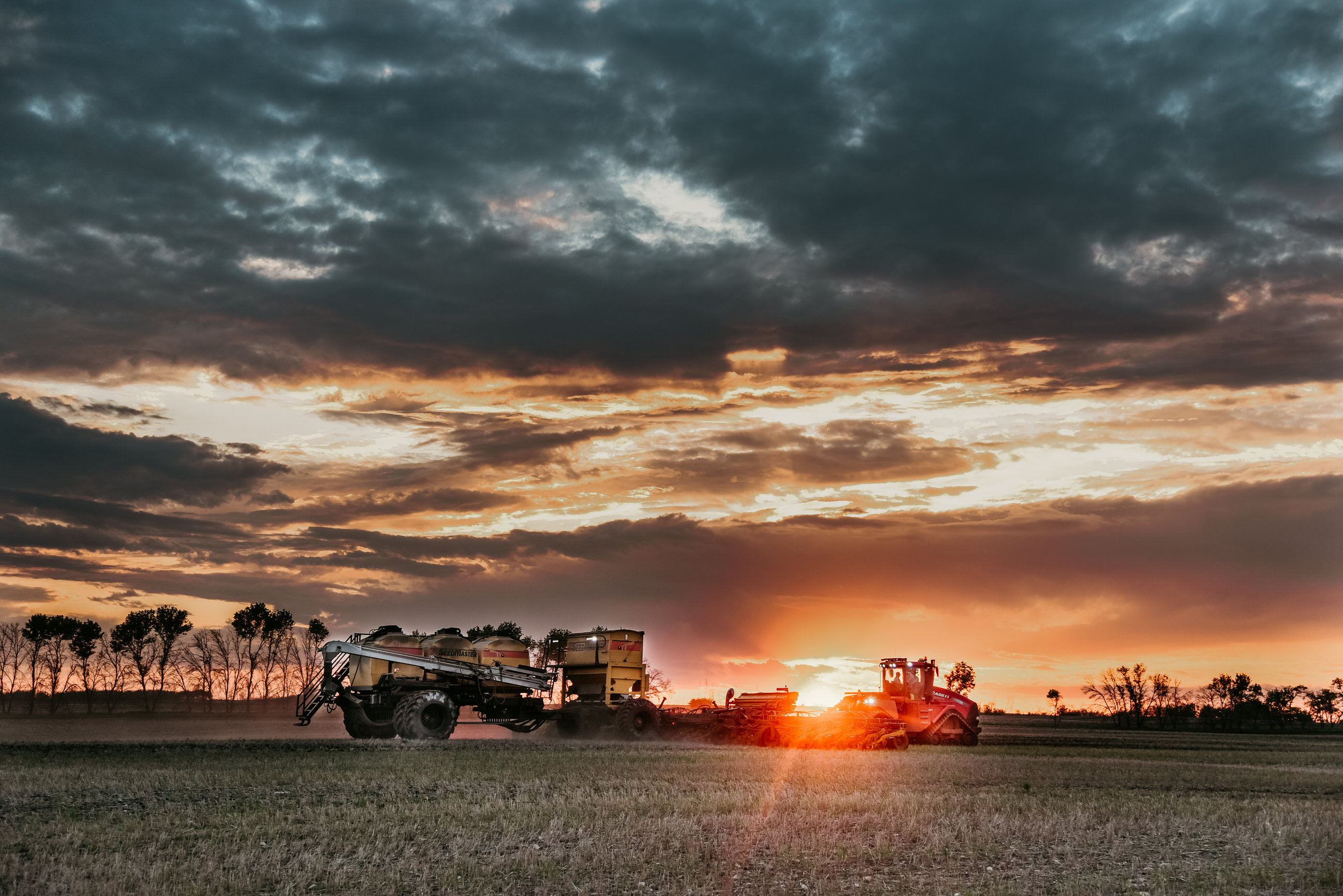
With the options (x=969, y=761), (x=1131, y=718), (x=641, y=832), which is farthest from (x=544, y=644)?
(x=1131, y=718)

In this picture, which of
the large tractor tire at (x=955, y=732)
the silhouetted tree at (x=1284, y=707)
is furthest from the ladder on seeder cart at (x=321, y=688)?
the silhouetted tree at (x=1284, y=707)

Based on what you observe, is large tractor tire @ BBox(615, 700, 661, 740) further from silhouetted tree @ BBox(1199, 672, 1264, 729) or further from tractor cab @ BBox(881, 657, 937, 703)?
silhouetted tree @ BBox(1199, 672, 1264, 729)

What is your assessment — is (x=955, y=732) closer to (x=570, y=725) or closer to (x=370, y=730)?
(x=570, y=725)

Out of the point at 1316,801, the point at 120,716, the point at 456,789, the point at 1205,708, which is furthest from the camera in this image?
the point at 1205,708

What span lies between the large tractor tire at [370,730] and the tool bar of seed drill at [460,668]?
2152mm

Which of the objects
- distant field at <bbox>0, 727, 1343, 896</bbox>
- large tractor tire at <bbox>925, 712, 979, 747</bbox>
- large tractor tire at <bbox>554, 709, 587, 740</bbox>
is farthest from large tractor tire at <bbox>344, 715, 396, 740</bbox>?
large tractor tire at <bbox>925, 712, 979, 747</bbox>

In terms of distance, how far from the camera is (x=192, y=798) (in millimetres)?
18391

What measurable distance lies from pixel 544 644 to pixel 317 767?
4978 centimetres

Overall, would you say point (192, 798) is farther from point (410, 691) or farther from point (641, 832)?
point (410, 691)

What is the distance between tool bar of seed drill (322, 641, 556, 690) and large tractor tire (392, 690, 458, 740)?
132cm

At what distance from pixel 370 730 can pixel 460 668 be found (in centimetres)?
365

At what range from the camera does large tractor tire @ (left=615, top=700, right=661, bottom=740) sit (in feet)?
131

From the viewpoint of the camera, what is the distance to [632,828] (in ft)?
51.8

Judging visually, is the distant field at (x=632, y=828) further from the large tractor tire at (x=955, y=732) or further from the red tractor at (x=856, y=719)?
the large tractor tire at (x=955, y=732)
